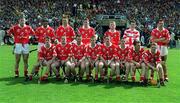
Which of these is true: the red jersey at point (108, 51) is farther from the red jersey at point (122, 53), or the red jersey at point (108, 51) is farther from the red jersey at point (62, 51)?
the red jersey at point (62, 51)

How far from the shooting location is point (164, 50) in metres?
15.9

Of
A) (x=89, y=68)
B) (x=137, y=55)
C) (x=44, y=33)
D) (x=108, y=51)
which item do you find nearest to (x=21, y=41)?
(x=44, y=33)

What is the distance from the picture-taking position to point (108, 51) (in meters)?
15.2

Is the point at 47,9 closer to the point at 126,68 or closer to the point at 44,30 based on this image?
the point at 44,30

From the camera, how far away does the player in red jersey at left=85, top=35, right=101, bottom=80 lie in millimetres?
15008

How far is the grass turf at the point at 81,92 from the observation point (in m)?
12.0

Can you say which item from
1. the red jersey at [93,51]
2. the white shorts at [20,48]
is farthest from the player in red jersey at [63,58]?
the white shorts at [20,48]

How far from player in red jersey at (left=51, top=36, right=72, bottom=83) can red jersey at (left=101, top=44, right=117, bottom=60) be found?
40.4 inches

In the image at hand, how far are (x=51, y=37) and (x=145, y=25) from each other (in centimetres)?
2489

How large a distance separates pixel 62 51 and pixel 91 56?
0.93 meters

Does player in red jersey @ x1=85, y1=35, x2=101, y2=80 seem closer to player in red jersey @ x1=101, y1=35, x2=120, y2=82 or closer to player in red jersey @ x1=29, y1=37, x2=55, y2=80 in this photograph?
player in red jersey @ x1=101, y1=35, x2=120, y2=82

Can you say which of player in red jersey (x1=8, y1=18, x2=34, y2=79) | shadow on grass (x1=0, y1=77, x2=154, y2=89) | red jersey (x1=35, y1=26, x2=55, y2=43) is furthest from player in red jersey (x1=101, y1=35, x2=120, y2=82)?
player in red jersey (x1=8, y1=18, x2=34, y2=79)

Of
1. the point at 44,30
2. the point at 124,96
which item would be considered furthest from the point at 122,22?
the point at 124,96

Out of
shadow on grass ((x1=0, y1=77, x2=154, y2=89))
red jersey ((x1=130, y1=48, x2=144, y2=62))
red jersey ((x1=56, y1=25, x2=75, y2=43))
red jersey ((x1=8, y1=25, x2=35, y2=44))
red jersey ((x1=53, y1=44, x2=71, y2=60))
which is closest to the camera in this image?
shadow on grass ((x1=0, y1=77, x2=154, y2=89))
